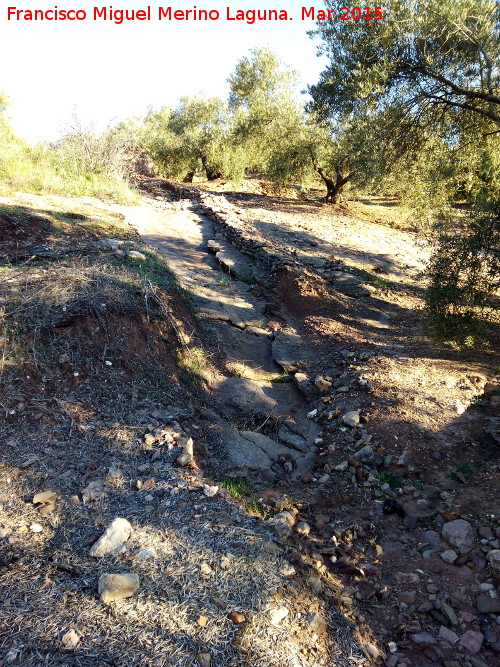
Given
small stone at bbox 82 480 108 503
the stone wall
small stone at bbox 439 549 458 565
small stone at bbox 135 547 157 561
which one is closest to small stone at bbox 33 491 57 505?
small stone at bbox 82 480 108 503

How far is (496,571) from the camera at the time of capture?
3260 mm

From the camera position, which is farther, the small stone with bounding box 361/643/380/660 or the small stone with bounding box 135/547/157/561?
the small stone with bounding box 135/547/157/561

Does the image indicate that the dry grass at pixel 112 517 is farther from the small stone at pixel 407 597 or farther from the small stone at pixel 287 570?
the small stone at pixel 407 597

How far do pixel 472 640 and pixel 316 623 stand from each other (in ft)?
3.42

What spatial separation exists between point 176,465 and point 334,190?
16501 mm

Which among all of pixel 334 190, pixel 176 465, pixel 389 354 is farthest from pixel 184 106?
pixel 176 465

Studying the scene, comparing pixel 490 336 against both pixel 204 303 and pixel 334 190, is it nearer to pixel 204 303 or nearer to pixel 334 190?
pixel 204 303

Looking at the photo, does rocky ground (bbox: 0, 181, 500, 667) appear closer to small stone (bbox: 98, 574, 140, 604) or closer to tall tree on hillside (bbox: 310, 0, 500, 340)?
small stone (bbox: 98, 574, 140, 604)

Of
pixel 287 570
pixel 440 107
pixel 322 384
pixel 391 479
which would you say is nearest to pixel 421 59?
pixel 440 107

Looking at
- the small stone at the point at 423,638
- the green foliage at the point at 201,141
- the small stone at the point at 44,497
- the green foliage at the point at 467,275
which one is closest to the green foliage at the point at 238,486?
the small stone at the point at 44,497

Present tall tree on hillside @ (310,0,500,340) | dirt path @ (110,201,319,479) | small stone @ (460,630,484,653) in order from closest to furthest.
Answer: small stone @ (460,630,484,653), dirt path @ (110,201,319,479), tall tree on hillside @ (310,0,500,340)

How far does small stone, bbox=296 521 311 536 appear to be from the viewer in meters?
3.55

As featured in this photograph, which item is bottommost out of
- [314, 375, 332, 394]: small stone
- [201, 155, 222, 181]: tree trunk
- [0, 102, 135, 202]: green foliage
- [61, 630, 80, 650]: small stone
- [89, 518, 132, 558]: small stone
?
[314, 375, 332, 394]: small stone

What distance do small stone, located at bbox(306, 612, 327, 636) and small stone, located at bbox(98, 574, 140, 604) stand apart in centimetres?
102
